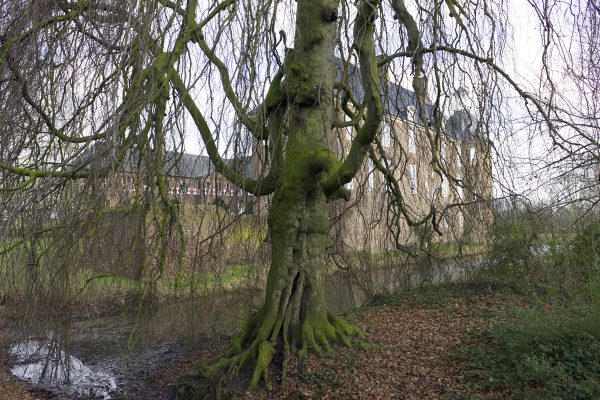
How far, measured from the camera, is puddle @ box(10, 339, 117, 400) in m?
6.65

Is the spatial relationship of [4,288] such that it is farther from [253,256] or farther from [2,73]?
[253,256]

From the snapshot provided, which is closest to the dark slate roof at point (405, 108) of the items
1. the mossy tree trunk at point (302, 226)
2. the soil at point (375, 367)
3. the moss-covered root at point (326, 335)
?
the mossy tree trunk at point (302, 226)

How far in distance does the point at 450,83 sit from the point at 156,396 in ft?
16.5

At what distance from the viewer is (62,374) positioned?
721 cm

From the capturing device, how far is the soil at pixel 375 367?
4.54 metres

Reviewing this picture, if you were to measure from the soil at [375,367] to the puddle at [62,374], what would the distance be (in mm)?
182

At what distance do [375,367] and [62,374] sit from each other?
15.3 feet

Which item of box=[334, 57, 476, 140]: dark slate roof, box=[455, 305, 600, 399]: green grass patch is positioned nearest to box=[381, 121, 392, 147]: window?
box=[334, 57, 476, 140]: dark slate roof

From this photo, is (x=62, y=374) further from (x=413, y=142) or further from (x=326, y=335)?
(x=413, y=142)

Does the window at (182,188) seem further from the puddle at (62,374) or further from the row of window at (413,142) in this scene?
the row of window at (413,142)

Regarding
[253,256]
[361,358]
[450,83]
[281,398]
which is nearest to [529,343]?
[361,358]

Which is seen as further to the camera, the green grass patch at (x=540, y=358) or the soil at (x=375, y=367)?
the soil at (x=375, y=367)

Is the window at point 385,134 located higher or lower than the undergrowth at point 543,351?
higher

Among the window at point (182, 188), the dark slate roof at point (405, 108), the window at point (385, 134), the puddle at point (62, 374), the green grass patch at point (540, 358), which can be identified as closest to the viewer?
the green grass patch at point (540, 358)
